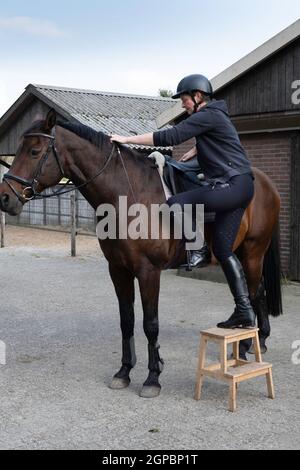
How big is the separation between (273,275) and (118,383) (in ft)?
6.57

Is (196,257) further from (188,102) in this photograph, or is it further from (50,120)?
(50,120)

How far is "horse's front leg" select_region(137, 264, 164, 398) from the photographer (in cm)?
432

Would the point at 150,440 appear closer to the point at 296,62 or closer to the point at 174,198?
the point at 174,198

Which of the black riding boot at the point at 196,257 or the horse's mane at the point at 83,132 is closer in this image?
the horse's mane at the point at 83,132

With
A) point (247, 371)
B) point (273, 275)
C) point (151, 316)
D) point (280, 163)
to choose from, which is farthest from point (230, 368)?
point (280, 163)

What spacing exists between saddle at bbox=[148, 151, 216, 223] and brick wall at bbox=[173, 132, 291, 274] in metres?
4.84

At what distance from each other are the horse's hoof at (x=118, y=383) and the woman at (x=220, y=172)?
101 cm

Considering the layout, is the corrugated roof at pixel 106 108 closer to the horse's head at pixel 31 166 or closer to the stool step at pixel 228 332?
the horse's head at pixel 31 166

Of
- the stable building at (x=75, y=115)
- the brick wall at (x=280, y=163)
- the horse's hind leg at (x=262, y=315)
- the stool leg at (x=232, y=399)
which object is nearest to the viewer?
the stool leg at (x=232, y=399)

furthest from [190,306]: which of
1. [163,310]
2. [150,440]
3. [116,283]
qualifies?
[150,440]

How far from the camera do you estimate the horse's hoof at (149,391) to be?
4.32 metres

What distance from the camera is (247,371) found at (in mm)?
4246

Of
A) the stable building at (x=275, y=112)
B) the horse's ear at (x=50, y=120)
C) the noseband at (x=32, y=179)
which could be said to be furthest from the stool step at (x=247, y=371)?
the stable building at (x=275, y=112)

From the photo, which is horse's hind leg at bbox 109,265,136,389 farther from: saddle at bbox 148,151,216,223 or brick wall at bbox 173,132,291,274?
brick wall at bbox 173,132,291,274
